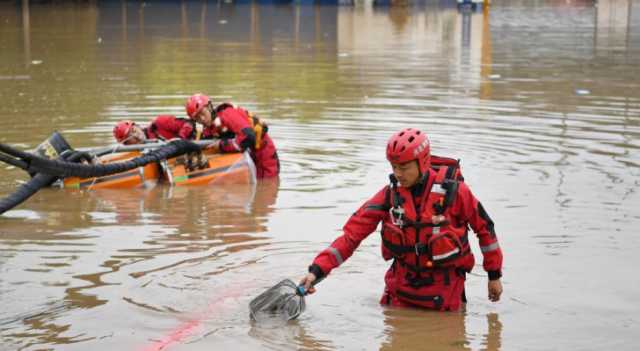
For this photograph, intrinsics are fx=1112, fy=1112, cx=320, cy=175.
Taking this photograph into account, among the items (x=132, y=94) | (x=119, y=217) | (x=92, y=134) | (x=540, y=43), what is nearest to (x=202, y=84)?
(x=132, y=94)

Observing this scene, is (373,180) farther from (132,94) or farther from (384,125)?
(132,94)

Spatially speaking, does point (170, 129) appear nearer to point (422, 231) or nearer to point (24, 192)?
point (24, 192)

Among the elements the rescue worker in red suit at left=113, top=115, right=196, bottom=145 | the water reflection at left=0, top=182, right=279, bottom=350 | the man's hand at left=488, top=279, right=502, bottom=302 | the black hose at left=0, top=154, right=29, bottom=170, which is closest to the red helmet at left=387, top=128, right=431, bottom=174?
the man's hand at left=488, top=279, right=502, bottom=302

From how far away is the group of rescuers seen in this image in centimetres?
653

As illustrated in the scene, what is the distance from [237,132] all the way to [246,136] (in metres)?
0.11

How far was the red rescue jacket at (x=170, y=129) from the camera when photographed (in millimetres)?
12328

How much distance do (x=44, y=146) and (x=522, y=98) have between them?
928cm

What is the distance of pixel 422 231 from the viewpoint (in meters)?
6.58

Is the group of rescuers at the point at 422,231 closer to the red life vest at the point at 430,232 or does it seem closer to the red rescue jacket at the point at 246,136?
the red life vest at the point at 430,232

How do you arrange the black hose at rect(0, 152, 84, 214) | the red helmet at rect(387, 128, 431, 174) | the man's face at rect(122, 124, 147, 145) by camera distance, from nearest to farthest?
the red helmet at rect(387, 128, 431, 174), the black hose at rect(0, 152, 84, 214), the man's face at rect(122, 124, 147, 145)

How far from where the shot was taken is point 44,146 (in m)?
11.4

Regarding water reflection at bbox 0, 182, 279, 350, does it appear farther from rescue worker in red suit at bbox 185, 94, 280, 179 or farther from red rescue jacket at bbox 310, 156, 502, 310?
red rescue jacket at bbox 310, 156, 502, 310

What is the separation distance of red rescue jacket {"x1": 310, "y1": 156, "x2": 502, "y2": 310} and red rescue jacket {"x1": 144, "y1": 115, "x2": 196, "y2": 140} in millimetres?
5843

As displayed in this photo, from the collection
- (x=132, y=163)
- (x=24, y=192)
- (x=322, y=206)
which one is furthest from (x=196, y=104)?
(x=24, y=192)
